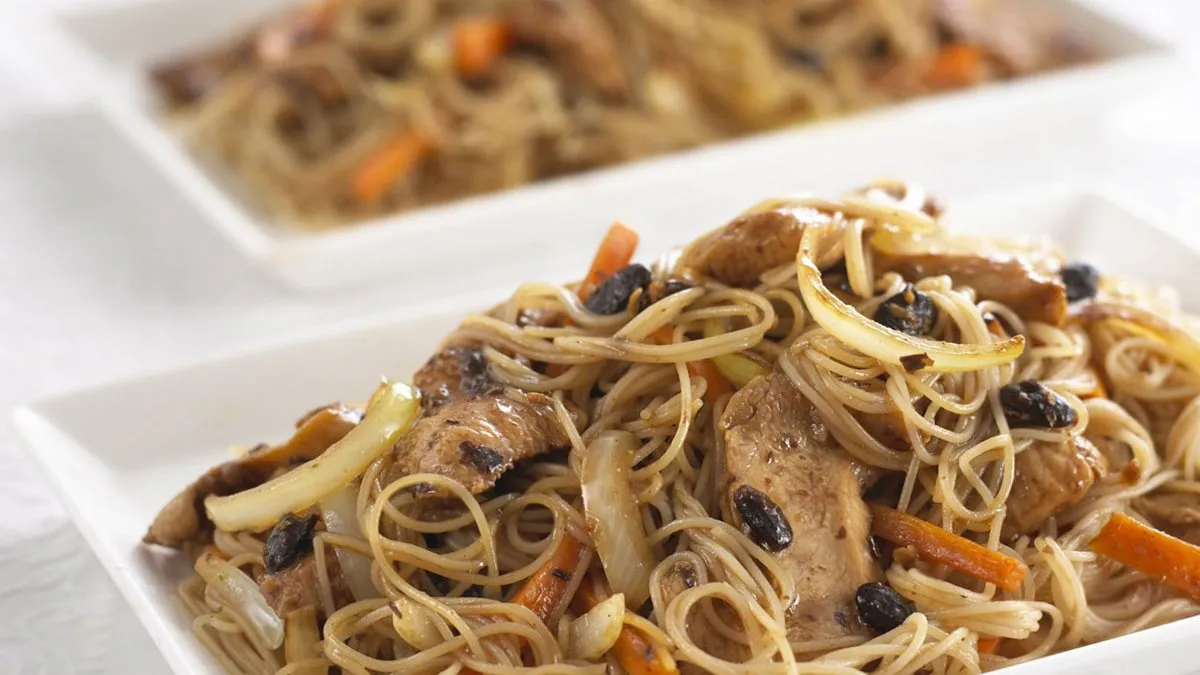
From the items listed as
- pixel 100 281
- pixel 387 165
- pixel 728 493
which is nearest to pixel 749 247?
pixel 728 493

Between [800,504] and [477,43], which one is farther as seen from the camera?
[477,43]

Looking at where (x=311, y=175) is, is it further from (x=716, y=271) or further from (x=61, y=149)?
(x=716, y=271)

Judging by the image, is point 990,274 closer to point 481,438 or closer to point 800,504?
point 800,504

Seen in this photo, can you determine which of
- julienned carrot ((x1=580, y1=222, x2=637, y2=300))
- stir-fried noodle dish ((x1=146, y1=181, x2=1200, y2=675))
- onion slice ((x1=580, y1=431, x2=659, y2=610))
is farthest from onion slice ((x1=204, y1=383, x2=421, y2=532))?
julienned carrot ((x1=580, y1=222, x2=637, y2=300))

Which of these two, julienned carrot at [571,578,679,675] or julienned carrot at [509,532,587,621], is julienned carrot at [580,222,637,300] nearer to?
julienned carrot at [509,532,587,621]

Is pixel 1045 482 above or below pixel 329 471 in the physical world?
below

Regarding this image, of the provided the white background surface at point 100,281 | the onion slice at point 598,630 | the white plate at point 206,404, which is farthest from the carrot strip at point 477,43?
the onion slice at point 598,630
